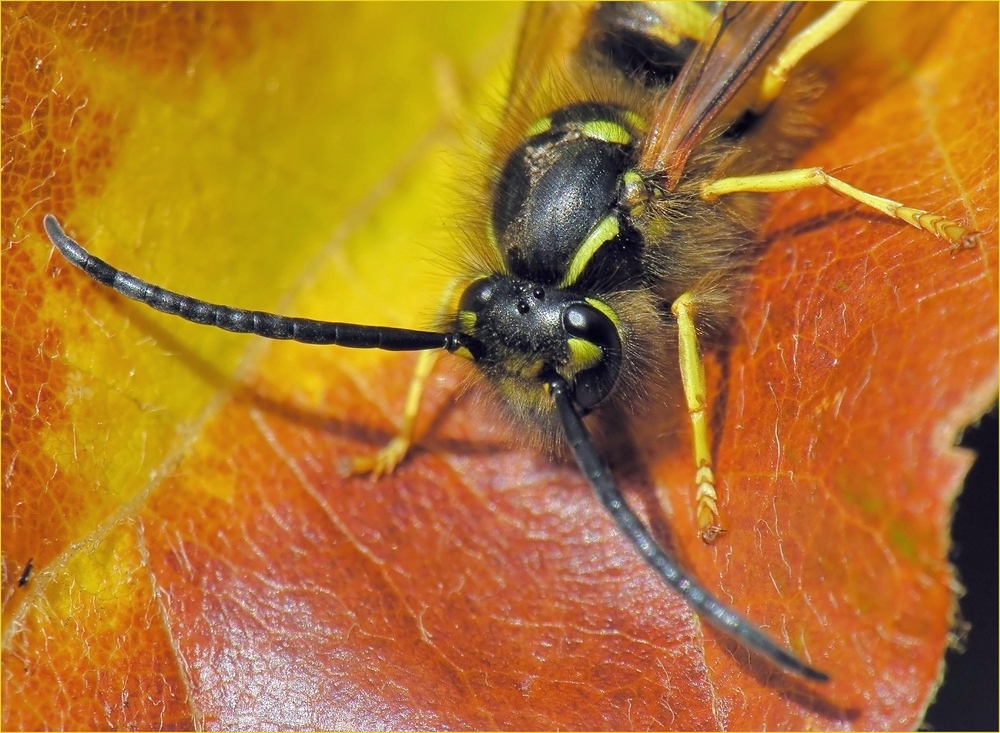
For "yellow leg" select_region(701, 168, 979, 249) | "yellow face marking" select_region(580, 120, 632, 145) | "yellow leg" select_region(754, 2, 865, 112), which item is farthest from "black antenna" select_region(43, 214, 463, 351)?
"yellow leg" select_region(754, 2, 865, 112)

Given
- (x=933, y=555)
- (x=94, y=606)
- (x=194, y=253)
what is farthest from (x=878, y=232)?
(x=94, y=606)

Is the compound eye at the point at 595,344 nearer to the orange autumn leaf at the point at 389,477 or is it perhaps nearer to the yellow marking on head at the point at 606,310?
the yellow marking on head at the point at 606,310

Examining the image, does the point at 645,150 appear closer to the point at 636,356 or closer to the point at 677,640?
the point at 636,356

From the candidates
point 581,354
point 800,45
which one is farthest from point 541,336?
point 800,45

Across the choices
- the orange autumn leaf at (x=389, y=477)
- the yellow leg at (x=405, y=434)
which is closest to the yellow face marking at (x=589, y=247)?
the orange autumn leaf at (x=389, y=477)

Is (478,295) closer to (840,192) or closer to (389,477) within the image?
(389,477)

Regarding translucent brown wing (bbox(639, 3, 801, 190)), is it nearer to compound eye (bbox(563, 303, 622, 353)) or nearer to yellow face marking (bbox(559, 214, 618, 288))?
yellow face marking (bbox(559, 214, 618, 288))
